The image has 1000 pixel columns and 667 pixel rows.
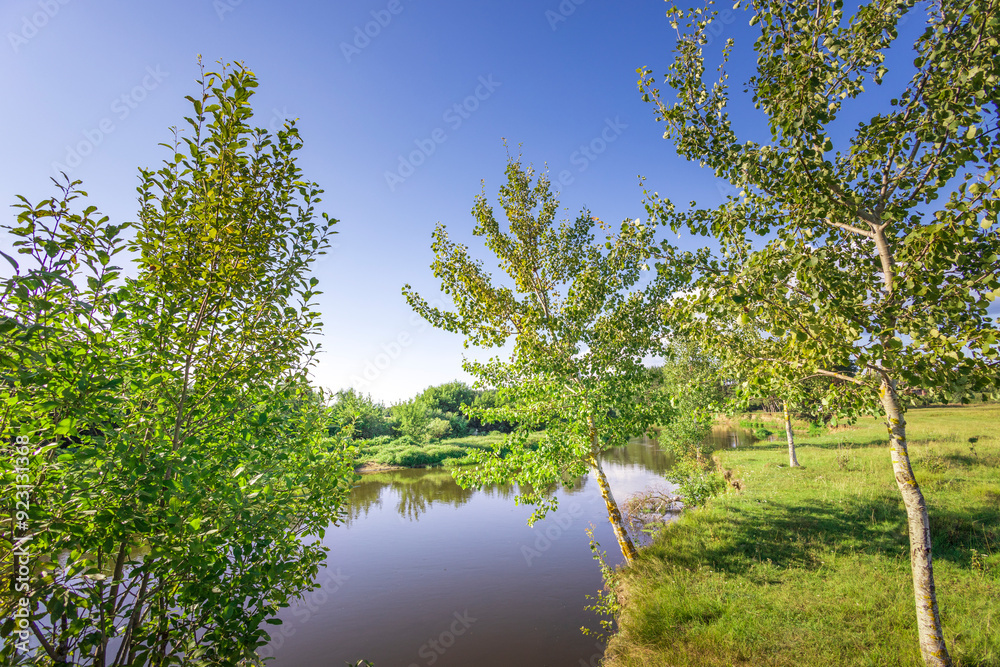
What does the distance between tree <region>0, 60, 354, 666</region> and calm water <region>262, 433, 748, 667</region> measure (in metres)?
7.58

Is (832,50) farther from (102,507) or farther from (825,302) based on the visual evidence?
(102,507)

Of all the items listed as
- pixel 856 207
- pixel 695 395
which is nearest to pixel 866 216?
pixel 856 207

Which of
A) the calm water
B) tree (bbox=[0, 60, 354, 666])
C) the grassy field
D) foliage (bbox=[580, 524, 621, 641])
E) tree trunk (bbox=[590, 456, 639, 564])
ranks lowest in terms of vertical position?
the calm water

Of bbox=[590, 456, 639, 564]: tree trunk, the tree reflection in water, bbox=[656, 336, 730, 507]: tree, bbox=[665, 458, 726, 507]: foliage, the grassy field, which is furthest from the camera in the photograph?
the tree reflection in water

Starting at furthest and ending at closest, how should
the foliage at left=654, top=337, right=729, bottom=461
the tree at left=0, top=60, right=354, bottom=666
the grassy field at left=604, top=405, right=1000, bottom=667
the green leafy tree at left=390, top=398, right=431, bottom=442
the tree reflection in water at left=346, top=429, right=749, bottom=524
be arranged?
1. the green leafy tree at left=390, top=398, right=431, bottom=442
2. the tree reflection in water at left=346, top=429, right=749, bottom=524
3. the grassy field at left=604, top=405, right=1000, bottom=667
4. the foliage at left=654, top=337, right=729, bottom=461
5. the tree at left=0, top=60, right=354, bottom=666

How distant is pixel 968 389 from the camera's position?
182 inches

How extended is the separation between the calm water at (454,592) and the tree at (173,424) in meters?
7.58

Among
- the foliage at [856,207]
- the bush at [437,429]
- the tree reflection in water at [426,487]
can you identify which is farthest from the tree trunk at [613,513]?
the bush at [437,429]

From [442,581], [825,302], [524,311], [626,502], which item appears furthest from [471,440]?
[825,302]

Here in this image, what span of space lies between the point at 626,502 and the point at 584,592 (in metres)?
8.16

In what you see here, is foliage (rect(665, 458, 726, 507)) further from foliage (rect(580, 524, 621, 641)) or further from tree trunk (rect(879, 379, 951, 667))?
tree trunk (rect(879, 379, 951, 667))

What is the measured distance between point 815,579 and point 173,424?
41.6 ft

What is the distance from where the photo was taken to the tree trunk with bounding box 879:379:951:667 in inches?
201

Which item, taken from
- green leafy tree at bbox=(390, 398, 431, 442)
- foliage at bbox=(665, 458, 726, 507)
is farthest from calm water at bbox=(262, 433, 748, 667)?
green leafy tree at bbox=(390, 398, 431, 442)
